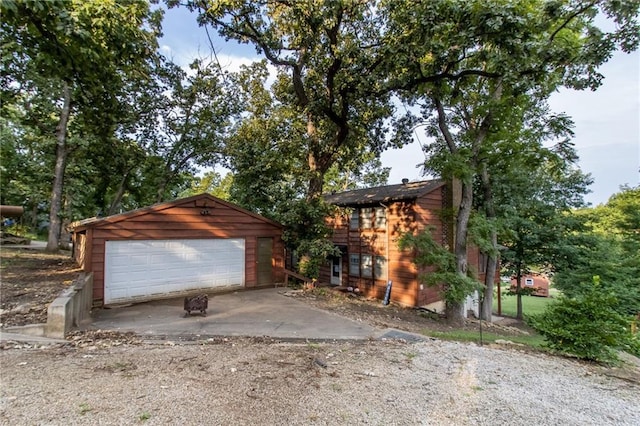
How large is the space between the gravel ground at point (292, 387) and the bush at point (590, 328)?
0.43 m

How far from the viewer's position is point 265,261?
1205cm

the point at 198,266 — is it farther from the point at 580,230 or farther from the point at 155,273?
the point at 580,230

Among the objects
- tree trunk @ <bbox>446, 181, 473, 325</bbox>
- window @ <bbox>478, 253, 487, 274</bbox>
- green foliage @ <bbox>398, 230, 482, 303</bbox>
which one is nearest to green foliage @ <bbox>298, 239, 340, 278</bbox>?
green foliage @ <bbox>398, 230, 482, 303</bbox>

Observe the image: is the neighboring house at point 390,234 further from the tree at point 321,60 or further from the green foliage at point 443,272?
the tree at point 321,60

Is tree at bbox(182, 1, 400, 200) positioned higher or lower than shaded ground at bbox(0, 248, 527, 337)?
higher

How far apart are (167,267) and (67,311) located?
454 cm

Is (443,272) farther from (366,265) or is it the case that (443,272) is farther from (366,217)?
(366,217)

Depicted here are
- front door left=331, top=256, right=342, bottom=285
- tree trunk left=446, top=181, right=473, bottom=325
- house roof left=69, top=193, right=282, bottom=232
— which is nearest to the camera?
house roof left=69, top=193, right=282, bottom=232

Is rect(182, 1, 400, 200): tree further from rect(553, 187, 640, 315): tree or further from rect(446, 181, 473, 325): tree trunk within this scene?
rect(553, 187, 640, 315): tree

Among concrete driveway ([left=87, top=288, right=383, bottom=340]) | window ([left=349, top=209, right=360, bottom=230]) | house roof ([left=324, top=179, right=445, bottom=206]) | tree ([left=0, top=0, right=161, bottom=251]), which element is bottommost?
concrete driveway ([left=87, top=288, right=383, bottom=340])

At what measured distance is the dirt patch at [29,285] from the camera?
5.62 meters

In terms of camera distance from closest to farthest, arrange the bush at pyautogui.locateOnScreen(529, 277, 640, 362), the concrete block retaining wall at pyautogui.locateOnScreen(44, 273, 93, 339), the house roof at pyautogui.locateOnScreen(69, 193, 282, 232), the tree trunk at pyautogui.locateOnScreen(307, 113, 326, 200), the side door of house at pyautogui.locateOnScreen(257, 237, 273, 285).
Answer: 1. the concrete block retaining wall at pyautogui.locateOnScreen(44, 273, 93, 339)
2. the bush at pyautogui.locateOnScreen(529, 277, 640, 362)
3. the house roof at pyautogui.locateOnScreen(69, 193, 282, 232)
4. the side door of house at pyautogui.locateOnScreen(257, 237, 273, 285)
5. the tree trunk at pyautogui.locateOnScreen(307, 113, 326, 200)

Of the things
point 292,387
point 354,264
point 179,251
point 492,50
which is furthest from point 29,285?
point 492,50

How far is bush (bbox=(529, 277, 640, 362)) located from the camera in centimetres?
541
